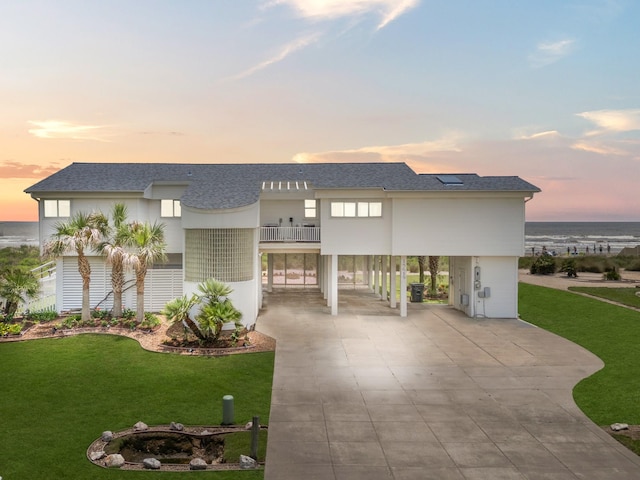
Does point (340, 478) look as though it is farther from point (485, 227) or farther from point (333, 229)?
point (485, 227)

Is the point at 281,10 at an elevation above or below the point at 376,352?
above

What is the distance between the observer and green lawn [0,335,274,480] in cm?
878

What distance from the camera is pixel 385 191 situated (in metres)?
22.1

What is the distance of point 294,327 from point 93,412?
412 inches

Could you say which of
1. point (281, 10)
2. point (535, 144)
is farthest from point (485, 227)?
point (535, 144)

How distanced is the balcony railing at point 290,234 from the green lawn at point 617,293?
1695 centimetres

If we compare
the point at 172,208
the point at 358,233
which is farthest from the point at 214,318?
the point at 172,208

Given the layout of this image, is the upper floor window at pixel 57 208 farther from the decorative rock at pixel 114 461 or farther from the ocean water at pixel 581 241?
the ocean water at pixel 581 241

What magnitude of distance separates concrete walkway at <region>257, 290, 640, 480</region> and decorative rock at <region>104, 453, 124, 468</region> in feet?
8.79

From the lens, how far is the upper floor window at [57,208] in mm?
23156

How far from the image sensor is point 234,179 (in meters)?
25.5

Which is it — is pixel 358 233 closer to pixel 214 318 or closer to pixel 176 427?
pixel 214 318

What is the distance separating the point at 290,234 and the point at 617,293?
65.1ft

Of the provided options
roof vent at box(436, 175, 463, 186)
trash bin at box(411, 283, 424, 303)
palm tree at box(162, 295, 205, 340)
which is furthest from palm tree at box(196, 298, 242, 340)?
trash bin at box(411, 283, 424, 303)
